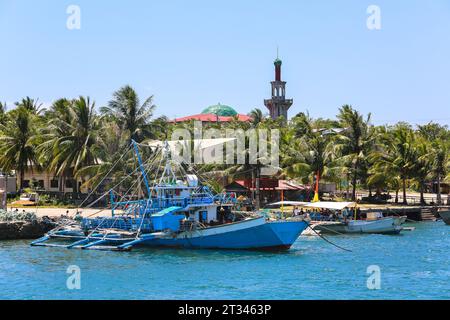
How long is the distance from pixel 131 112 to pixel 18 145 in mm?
15344

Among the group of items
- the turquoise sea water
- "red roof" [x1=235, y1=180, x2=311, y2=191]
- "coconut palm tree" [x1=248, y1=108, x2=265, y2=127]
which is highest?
"coconut palm tree" [x1=248, y1=108, x2=265, y2=127]

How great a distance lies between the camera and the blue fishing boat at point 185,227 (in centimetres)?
4741

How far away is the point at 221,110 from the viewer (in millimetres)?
158625

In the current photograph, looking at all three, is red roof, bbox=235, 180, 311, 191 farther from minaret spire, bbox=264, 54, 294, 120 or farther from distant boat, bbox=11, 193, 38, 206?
minaret spire, bbox=264, 54, 294, 120

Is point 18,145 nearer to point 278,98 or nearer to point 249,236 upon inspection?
point 249,236

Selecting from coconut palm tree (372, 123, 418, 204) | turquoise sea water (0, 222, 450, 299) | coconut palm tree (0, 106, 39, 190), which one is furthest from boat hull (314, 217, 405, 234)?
coconut palm tree (0, 106, 39, 190)

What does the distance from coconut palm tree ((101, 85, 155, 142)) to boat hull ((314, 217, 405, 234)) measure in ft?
85.7

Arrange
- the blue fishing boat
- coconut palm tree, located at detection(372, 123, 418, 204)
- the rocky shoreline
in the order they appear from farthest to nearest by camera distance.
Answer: coconut palm tree, located at detection(372, 123, 418, 204) < the rocky shoreline < the blue fishing boat

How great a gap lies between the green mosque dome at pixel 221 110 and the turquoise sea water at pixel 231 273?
350 feet

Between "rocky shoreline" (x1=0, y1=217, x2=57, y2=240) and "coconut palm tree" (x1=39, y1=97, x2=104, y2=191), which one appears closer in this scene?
"rocky shoreline" (x1=0, y1=217, x2=57, y2=240)

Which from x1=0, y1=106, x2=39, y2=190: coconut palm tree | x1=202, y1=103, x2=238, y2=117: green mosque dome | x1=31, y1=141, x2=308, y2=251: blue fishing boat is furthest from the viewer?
x1=202, y1=103, x2=238, y2=117: green mosque dome

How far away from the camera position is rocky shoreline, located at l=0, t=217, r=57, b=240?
54844mm

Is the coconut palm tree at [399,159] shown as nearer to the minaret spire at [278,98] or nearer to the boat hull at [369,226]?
the boat hull at [369,226]

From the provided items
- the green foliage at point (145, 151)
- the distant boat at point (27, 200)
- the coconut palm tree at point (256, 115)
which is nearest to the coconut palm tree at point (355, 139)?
the green foliage at point (145, 151)
